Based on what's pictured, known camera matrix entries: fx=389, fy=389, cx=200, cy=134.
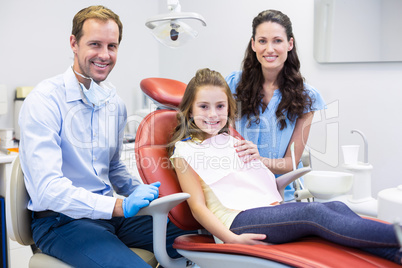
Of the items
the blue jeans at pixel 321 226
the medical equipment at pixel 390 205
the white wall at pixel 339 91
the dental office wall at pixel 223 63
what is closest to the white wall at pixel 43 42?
the dental office wall at pixel 223 63

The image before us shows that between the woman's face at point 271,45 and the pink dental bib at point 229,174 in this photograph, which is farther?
the woman's face at point 271,45

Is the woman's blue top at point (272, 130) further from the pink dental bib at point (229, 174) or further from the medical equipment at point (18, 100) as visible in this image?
the medical equipment at point (18, 100)

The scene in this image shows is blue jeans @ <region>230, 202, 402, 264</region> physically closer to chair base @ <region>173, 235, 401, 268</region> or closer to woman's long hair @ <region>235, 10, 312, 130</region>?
chair base @ <region>173, 235, 401, 268</region>

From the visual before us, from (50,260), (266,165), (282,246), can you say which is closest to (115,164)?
(50,260)

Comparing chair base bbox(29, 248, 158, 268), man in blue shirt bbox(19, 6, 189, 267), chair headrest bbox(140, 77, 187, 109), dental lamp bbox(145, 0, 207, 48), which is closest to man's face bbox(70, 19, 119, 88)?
man in blue shirt bbox(19, 6, 189, 267)

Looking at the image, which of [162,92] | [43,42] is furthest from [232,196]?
[43,42]

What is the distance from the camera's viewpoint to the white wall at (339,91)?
2162 millimetres

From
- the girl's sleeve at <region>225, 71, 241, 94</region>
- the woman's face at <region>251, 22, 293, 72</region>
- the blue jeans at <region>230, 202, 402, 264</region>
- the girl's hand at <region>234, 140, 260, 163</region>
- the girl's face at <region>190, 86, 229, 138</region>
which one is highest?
the woman's face at <region>251, 22, 293, 72</region>

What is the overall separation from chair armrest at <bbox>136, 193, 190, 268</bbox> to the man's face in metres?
0.51

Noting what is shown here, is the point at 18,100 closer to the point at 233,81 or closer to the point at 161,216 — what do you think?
the point at 233,81

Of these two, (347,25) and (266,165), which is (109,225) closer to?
(266,165)

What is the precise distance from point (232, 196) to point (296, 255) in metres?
0.40

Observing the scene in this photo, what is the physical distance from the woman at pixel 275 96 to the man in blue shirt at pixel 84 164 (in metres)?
0.59

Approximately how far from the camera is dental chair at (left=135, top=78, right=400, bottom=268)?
0.94 metres
